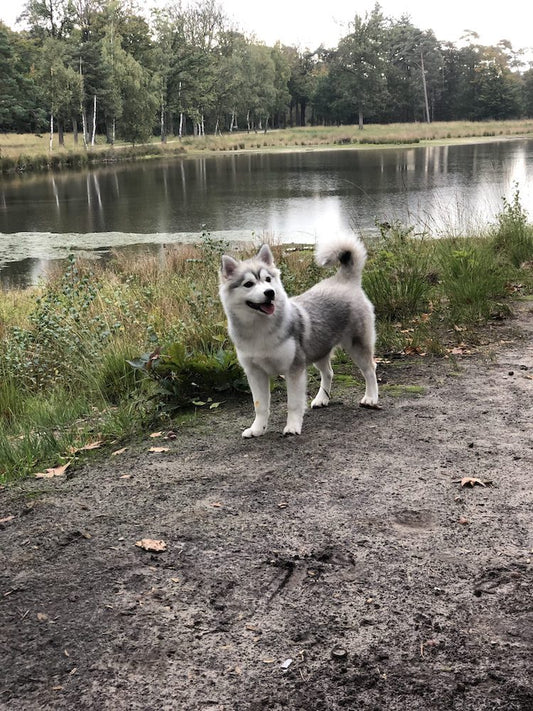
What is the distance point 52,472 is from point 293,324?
195 centimetres

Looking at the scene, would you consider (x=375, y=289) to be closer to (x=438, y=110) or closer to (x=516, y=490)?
(x=516, y=490)

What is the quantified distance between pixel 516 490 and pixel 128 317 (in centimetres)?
585

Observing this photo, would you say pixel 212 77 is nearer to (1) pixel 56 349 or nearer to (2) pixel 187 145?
(2) pixel 187 145

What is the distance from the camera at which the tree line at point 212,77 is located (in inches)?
2436

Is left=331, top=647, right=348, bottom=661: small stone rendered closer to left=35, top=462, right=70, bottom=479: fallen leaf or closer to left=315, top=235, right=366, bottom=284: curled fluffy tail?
left=35, top=462, right=70, bottom=479: fallen leaf

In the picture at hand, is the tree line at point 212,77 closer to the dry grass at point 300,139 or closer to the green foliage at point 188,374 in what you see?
the dry grass at point 300,139

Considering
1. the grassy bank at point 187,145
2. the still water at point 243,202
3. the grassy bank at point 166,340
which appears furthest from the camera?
the grassy bank at point 187,145

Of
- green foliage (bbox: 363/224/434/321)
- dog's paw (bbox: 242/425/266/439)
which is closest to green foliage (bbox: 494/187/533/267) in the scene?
green foliage (bbox: 363/224/434/321)

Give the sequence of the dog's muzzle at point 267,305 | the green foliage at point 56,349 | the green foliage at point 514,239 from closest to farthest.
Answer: the dog's muzzle at point 267,305, the green foliage at point 56,349, the green foliage at point 514,239

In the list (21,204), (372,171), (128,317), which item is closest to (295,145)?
(372,171)

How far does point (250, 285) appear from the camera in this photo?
471 cm

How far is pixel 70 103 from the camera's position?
192 ft

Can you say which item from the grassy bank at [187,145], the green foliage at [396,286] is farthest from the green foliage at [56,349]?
the grassy bank at [187,145]

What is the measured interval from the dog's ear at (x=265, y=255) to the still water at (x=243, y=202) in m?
5.91
